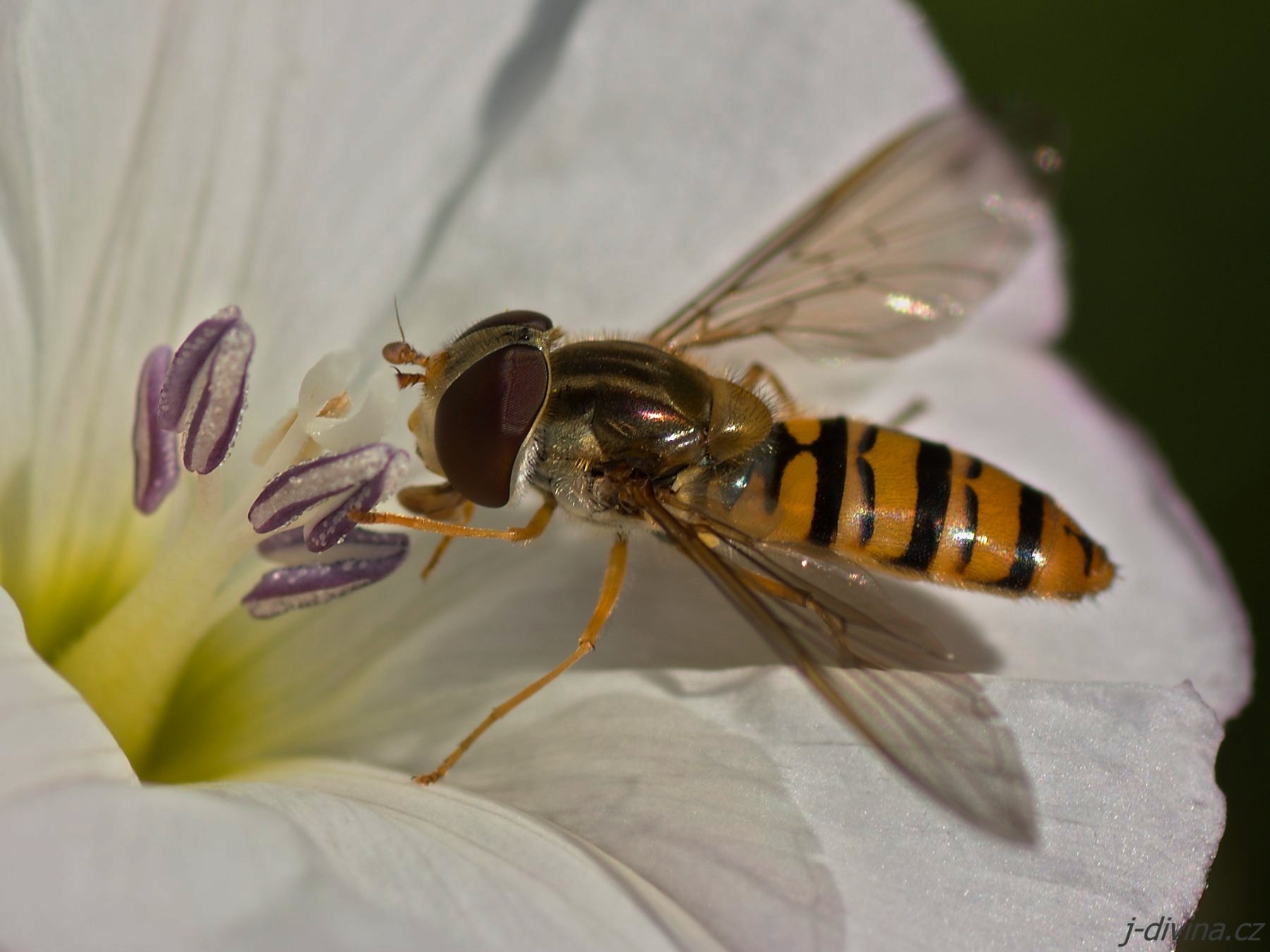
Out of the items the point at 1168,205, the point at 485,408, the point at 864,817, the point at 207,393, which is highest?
the point at 207,393

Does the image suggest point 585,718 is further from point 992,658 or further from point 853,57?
point 853,57

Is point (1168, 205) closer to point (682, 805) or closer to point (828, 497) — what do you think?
point (828, 497)

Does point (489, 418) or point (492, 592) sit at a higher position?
point (489, 418)

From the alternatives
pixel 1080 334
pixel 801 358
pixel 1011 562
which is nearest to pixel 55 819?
pixel 1011 562

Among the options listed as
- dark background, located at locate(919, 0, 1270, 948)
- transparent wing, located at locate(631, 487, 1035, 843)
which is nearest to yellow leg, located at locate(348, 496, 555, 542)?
transparent wing, located at locate(631, 487, 1035, 843)

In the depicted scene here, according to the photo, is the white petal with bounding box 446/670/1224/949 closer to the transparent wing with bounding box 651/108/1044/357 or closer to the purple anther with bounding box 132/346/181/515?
the purple anther with bounding box 132/346/181/515

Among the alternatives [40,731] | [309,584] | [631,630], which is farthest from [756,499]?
[40,731]
